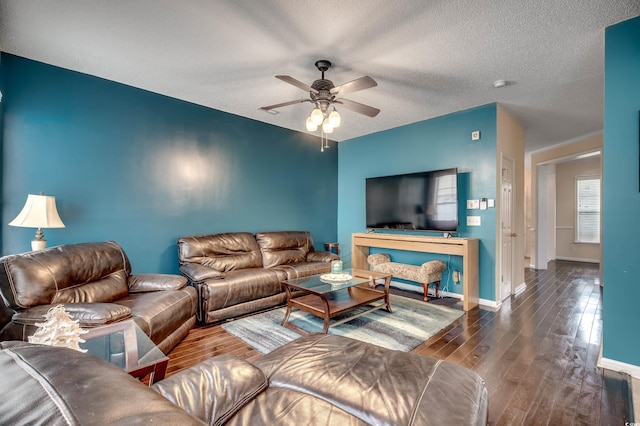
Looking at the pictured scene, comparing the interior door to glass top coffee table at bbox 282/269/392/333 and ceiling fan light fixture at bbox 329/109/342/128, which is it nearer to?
glass top coffee table at bbox 282/269/392/333

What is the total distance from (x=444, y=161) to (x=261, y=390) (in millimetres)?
4058

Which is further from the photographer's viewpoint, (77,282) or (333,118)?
(333,118)

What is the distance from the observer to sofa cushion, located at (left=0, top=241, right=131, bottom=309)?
1.96m

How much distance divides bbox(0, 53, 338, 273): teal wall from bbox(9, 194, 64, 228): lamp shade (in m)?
0.41

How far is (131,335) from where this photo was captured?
1494mm

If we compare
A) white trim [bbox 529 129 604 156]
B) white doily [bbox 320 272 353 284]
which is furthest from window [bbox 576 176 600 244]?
white doily [bbox 320 272 353 284]

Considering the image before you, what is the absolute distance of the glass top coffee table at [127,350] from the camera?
4.38 feet

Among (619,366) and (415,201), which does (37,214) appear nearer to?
(415,201)

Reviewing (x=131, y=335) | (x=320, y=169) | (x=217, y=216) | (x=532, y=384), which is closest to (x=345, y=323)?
(x=532, y=384)

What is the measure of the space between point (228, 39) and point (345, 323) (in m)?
2.94

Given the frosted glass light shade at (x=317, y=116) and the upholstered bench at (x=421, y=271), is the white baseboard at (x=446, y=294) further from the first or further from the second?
the frosted glass light shade at (x=317, y=116)

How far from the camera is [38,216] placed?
248 cm

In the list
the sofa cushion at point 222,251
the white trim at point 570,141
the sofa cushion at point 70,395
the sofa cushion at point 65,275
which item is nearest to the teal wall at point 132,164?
the sofa cushion at point 222,251

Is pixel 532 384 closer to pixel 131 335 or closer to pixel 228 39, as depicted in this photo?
pixel 131 335
